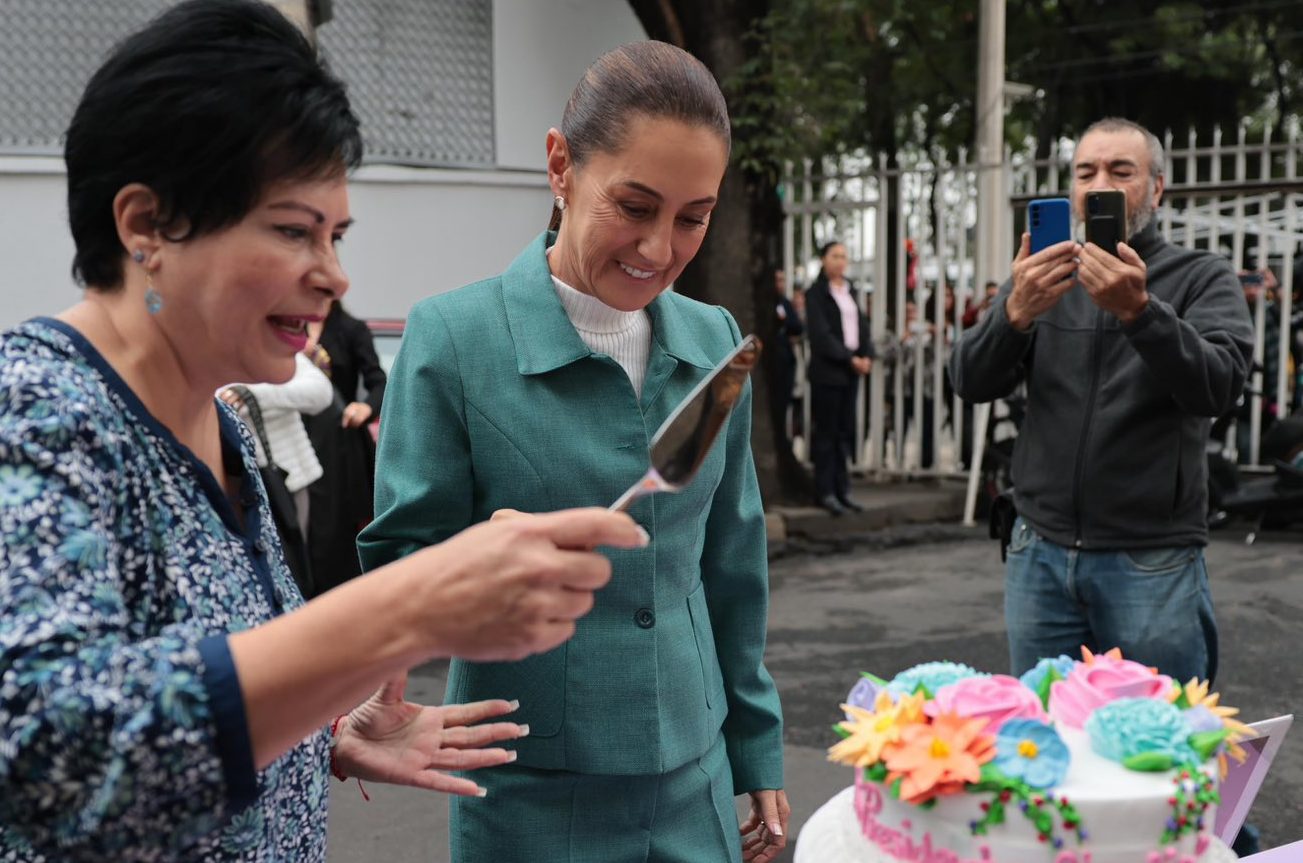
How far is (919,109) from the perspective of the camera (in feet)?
62.8

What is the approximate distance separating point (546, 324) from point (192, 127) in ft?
2.54

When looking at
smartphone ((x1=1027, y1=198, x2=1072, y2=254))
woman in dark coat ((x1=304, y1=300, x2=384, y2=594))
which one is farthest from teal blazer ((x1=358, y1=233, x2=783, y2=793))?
woman in dark coat ((x1=304, y1=300, x2=384, y2=594))

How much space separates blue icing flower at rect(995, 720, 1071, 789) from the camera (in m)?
1.38

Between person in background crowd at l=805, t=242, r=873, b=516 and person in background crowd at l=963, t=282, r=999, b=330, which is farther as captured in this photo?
person in background crowd at l=963, t=282, r=999, b=330

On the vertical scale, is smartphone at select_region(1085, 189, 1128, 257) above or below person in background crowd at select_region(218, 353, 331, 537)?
above

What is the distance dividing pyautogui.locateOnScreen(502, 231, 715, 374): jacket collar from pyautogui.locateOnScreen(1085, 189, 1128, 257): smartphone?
1411mm

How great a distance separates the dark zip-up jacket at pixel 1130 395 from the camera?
303 centimetres

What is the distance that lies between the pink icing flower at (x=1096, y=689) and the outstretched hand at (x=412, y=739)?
679 mm

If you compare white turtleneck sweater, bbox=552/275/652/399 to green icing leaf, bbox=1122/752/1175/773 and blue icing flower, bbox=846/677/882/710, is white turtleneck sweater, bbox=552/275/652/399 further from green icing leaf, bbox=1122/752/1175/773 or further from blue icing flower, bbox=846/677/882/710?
green icing leaf, bbox=1122/752/1175/773

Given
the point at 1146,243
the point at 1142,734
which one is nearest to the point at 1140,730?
the point at 1142,734

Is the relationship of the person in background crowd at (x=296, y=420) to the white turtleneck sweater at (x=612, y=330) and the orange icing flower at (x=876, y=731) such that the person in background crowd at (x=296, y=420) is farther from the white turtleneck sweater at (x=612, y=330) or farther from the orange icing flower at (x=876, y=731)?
the orange icing flower at (x=876, y=731)

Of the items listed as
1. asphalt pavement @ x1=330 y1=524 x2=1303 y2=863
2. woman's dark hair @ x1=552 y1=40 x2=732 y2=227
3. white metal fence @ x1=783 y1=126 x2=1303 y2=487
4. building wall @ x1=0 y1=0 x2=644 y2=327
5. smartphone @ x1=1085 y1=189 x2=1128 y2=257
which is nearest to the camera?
woman's dark hair @ x1=552 y1=40 x2=732 y2=227

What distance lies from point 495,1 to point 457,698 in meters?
8.55

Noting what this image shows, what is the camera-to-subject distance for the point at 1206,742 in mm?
1460
